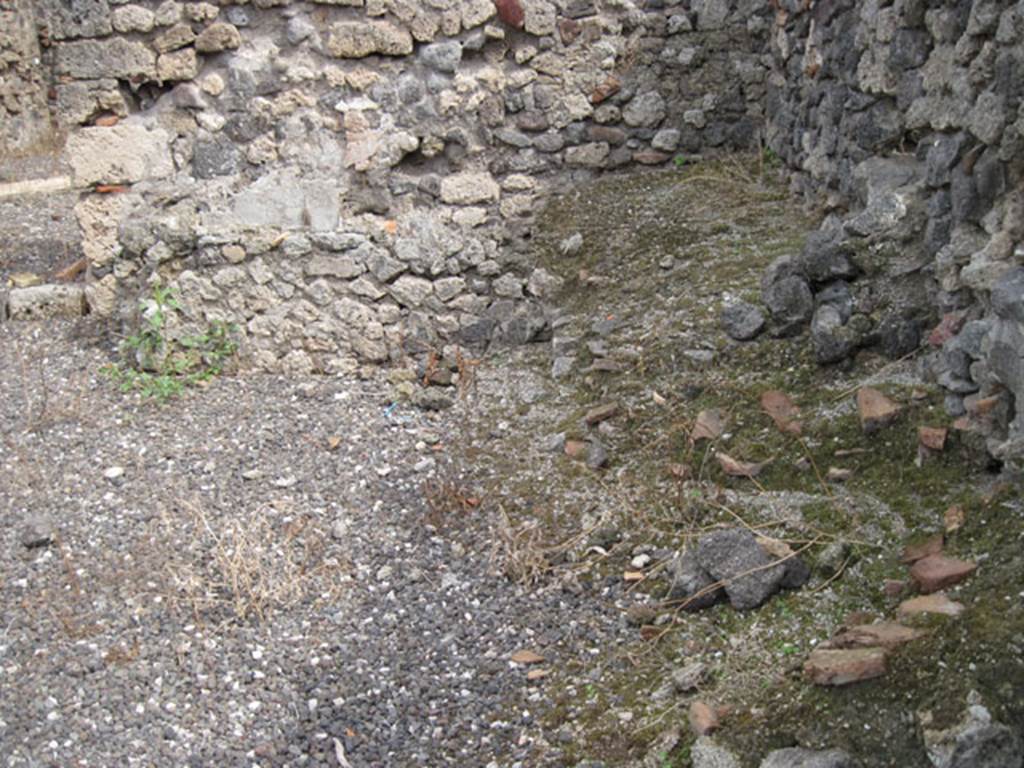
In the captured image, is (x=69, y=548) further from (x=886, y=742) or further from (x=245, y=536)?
(x=886, y=742)

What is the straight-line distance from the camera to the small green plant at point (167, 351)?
4.89 metres

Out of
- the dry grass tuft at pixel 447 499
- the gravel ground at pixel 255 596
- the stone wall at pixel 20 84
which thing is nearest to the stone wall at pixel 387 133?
the gravel ground at pixel 255 596

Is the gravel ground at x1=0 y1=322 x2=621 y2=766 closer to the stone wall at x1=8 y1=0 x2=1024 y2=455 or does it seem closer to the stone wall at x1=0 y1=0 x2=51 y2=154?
the stone wall at x1=8 y1=0 x2=1024 y2=455

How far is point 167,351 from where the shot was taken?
494 cm

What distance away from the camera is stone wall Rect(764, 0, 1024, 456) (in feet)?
9.94

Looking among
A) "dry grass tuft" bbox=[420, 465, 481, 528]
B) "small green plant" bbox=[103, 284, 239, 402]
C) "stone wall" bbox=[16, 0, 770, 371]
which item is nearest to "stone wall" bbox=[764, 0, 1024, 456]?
"stone wall" bbox=[16, 0, 770, 371]

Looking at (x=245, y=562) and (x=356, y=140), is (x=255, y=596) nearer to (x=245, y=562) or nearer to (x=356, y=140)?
(x=245, y=562)

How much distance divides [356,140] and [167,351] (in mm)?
1235

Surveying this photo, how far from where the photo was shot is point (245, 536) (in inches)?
148

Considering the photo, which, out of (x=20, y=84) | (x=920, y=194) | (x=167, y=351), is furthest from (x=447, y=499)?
(x=20, y=84)

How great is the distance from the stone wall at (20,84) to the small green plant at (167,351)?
18.6 feet

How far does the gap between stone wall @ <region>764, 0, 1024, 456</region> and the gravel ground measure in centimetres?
127

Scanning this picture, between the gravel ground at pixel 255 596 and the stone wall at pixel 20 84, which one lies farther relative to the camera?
the stone wall at pixel 20 84

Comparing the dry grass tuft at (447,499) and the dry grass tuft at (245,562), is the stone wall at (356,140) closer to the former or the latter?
the dry grass tuft at (447,499)
